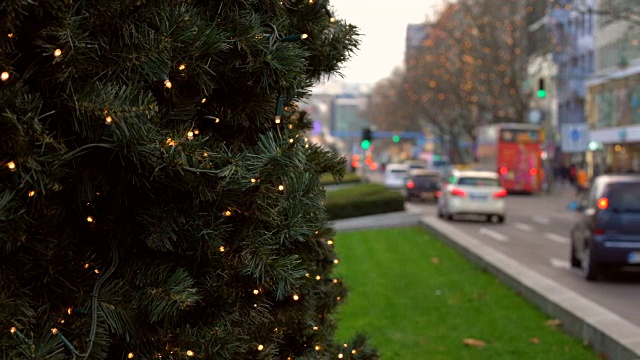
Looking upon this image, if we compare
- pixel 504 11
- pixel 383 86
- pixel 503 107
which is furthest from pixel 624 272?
pixel 383 86

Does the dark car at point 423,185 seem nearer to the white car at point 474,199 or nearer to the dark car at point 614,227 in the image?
the white car at point 474,199

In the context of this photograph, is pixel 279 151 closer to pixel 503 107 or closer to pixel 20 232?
pixel 20 232

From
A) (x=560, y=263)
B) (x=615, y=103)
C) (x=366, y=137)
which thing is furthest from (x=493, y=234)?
(x=615, y=103)

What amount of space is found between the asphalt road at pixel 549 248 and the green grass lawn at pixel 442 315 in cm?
127

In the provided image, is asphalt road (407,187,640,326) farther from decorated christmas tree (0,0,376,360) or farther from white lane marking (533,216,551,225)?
decorated christmas tree (0,0,376,360)

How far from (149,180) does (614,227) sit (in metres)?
13.9

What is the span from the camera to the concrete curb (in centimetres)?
868

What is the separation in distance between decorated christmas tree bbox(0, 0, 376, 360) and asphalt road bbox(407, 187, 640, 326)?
888 cm

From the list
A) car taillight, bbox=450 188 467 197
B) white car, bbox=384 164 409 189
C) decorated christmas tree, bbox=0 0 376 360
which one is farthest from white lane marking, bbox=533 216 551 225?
white car, bbox=384 164 409 189

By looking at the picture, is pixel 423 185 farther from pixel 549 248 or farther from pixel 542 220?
pixel 549 248

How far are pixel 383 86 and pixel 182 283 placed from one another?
130746mm

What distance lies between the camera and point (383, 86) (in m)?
134

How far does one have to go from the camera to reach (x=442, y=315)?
11609 mm

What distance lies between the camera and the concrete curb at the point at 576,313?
28.5 ft
